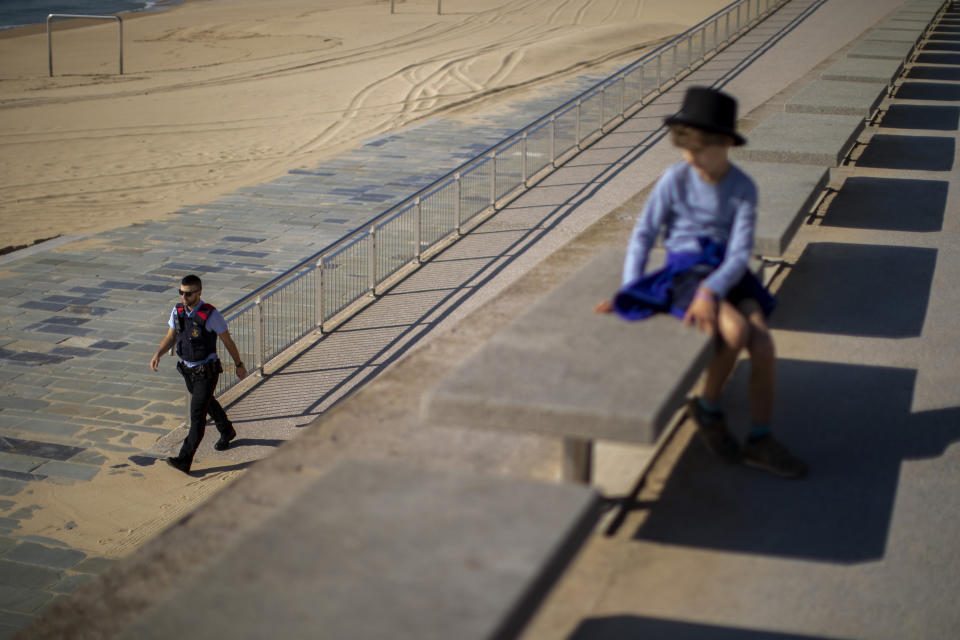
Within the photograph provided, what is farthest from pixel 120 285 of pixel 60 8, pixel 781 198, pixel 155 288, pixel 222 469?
pixel 60 8

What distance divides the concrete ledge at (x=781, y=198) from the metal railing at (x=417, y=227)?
4221 mm

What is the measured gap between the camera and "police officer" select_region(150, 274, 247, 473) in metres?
8.81

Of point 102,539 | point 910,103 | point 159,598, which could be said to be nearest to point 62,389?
point 102,539

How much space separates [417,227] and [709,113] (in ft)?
25.7

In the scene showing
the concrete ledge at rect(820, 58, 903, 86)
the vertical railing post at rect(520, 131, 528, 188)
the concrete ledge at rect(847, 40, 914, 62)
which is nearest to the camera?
the concrete ledge at rect(820, 58, 903, 86)

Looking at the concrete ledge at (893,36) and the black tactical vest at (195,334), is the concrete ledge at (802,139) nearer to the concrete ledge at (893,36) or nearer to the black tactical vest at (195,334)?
the black tactical vest at (195,334)

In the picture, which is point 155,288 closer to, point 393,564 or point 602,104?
point 602,104

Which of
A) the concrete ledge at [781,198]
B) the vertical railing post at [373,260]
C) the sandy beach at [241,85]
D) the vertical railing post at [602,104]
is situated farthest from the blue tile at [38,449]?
the vertical railing post at [602,104]

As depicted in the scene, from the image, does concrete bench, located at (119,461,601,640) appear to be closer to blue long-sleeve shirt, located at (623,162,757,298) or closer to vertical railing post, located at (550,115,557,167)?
blue long-sleeve shirt, located at (623,162,757,298)

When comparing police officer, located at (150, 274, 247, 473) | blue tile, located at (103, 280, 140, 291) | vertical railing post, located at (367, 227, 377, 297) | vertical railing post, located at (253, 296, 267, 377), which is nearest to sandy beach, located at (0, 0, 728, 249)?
blue tile, located at (103, 280, 140, 291)

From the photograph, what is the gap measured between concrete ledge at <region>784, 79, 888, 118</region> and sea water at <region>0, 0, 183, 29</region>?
45693 millimetres

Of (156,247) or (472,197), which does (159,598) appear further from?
(156,247)

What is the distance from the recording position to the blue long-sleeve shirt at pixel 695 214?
4.30 metres

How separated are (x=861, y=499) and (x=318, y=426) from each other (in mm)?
2296
